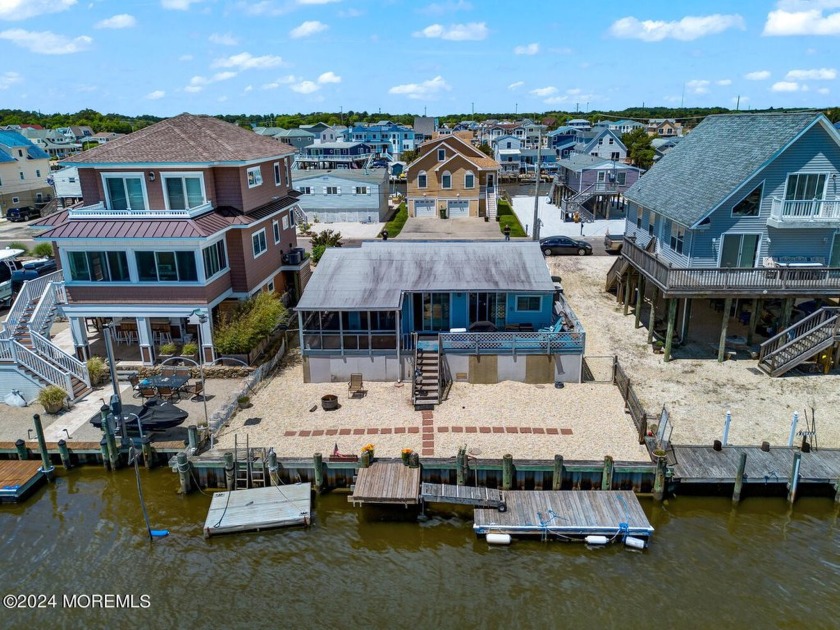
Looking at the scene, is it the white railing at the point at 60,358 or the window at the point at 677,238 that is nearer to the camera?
the white railing at the point at 60,358

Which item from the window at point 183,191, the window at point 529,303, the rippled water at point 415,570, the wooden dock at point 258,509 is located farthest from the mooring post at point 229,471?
the window at point 529,303

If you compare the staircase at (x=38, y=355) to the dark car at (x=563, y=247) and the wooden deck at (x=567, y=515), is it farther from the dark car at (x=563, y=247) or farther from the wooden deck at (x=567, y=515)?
the dark car at (x=563, y=247)

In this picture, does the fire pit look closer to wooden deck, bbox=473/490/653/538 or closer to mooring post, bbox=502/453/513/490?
mooring post, bbox=502/453/513/490

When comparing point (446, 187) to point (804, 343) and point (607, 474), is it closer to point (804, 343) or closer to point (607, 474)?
point (804, 343)

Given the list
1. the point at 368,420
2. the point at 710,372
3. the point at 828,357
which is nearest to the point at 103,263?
the point at 368,420

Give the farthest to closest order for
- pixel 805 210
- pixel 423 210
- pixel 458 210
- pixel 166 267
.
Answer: pixel 423 210 → pixel 458 210 → pixel 166 267 → pixel 805 210

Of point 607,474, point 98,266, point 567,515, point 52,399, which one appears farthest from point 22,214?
point 607,474
